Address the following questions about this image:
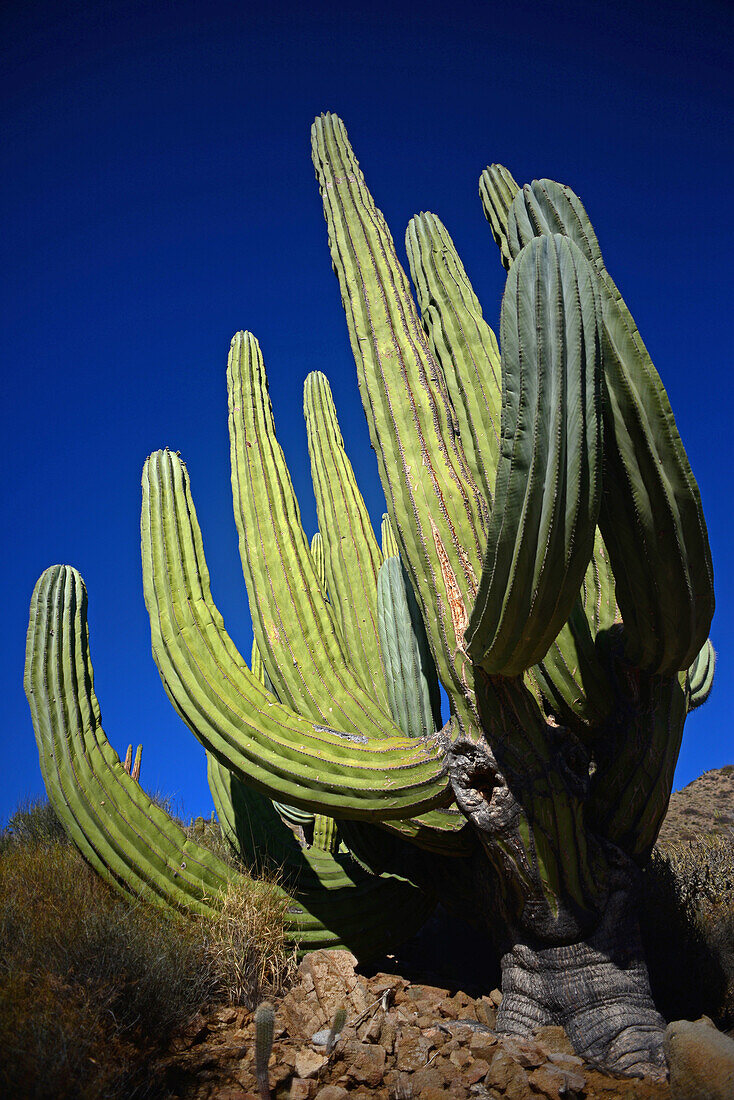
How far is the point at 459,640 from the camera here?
3.31m

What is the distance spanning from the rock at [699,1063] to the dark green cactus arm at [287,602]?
75.6 inches

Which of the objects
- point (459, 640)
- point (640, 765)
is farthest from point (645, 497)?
point (640, 765)

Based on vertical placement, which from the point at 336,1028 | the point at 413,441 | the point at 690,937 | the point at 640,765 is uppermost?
the point at 413,441

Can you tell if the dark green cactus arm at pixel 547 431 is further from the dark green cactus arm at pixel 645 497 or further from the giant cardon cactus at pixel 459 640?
the dark green cactus arm at pixel 645 497

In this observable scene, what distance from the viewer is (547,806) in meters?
3.22

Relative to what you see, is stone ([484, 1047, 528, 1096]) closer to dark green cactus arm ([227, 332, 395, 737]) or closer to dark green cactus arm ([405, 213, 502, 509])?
dark green cactus arm ([227, 332, 395, 737])

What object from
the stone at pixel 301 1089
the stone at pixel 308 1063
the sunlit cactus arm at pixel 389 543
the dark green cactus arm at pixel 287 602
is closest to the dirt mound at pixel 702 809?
the sunlit cactus arm at pixel 389 543

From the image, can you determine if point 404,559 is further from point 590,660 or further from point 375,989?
point 375,989

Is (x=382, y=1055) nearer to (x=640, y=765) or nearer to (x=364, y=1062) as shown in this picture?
Result: (x=364, y=1062)

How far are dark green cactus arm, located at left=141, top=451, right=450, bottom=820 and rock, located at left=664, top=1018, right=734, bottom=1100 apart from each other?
50.6 inches

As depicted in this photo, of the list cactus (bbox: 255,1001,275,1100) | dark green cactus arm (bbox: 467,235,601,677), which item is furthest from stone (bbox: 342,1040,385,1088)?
dark green cactus arm (bbox: 467,235,601,677)

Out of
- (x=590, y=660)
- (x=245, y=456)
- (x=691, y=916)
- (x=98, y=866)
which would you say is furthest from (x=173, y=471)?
(x=691, y=916)

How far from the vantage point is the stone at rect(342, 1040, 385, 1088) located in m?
2.83

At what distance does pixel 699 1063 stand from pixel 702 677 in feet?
14.3
